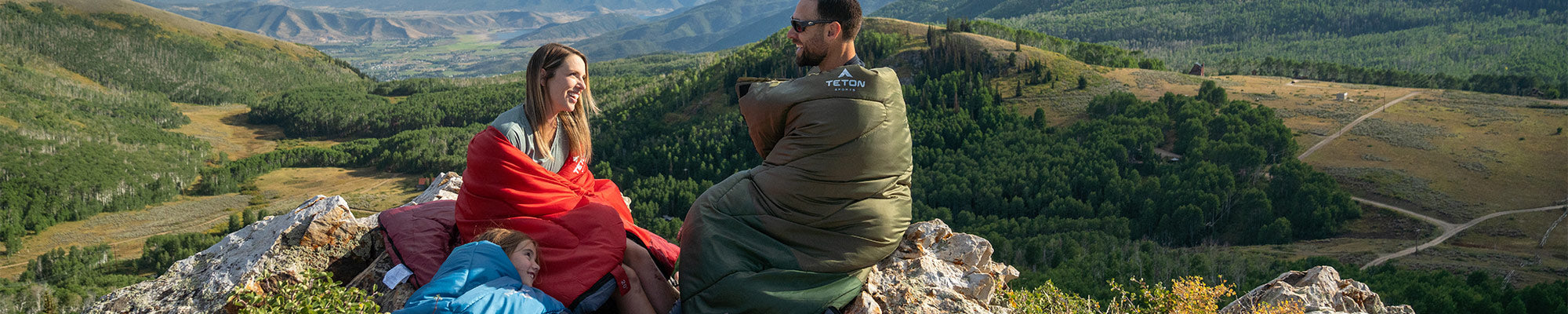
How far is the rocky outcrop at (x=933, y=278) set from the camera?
28.3 feet

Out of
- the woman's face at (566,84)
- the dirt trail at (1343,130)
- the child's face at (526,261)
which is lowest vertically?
the dirt trail at (1343,130)

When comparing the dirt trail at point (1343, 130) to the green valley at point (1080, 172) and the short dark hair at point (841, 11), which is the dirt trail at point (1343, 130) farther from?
the short dark hair at point (841, 11)

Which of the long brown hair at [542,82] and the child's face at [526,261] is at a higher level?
the long brown hair at [542,82]

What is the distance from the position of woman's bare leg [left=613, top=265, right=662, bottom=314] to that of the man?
0.60 m

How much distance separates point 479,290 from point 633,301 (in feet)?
6.12

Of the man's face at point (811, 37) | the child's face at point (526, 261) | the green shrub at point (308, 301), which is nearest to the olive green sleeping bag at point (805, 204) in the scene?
the man's face at point (811, 37)

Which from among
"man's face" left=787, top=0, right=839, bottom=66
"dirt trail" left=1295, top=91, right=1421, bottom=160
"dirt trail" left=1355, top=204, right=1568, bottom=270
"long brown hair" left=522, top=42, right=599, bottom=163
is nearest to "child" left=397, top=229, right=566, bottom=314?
"long brown hair" left=522, top=42, right=599, bottom=163

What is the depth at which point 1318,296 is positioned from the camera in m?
11.0

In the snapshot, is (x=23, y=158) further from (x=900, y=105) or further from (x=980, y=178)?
(x=900, y=105)

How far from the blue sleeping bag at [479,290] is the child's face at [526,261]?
24cm

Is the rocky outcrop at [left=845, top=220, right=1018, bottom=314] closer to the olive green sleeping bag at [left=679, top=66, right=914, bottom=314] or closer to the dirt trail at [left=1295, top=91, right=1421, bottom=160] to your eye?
the olive green sleeping bag at [left=679, top=66, right=914, bottom=314]

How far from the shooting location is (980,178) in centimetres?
9581

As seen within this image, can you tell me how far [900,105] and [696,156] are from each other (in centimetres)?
11722

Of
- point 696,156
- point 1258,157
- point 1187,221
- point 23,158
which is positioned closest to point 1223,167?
point 1258,157
